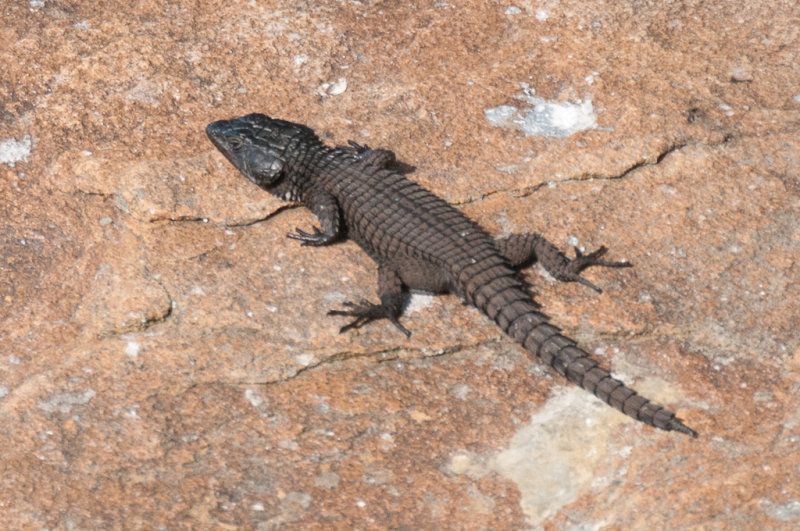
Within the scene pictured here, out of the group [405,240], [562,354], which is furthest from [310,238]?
[562,354]

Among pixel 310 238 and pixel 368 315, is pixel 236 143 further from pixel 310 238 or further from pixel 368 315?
pixel 368 315

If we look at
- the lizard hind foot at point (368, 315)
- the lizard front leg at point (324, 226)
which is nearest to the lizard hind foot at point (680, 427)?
Result: the lizard hind foot at point (368, 315)

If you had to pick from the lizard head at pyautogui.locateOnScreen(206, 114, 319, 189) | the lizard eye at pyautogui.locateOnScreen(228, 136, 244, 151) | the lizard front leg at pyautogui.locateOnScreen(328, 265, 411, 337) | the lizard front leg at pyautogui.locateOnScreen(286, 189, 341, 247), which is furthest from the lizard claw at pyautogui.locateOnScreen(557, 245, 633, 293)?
the lizard eye at pyautogui.locateOnScreen(228, 136, 244, 151)

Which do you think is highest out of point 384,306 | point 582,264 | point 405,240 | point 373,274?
point 582,264

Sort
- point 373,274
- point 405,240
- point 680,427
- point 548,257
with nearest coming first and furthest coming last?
1. point 680,427
2. point 548,257
3. point 405,240
4. point 373,274

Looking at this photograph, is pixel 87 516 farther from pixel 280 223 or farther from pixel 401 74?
pixel 401 74

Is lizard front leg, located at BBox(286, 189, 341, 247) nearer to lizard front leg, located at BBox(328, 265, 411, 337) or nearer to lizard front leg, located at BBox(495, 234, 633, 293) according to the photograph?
lizard front leg, located at BBox(328, 265, 411, 337)
